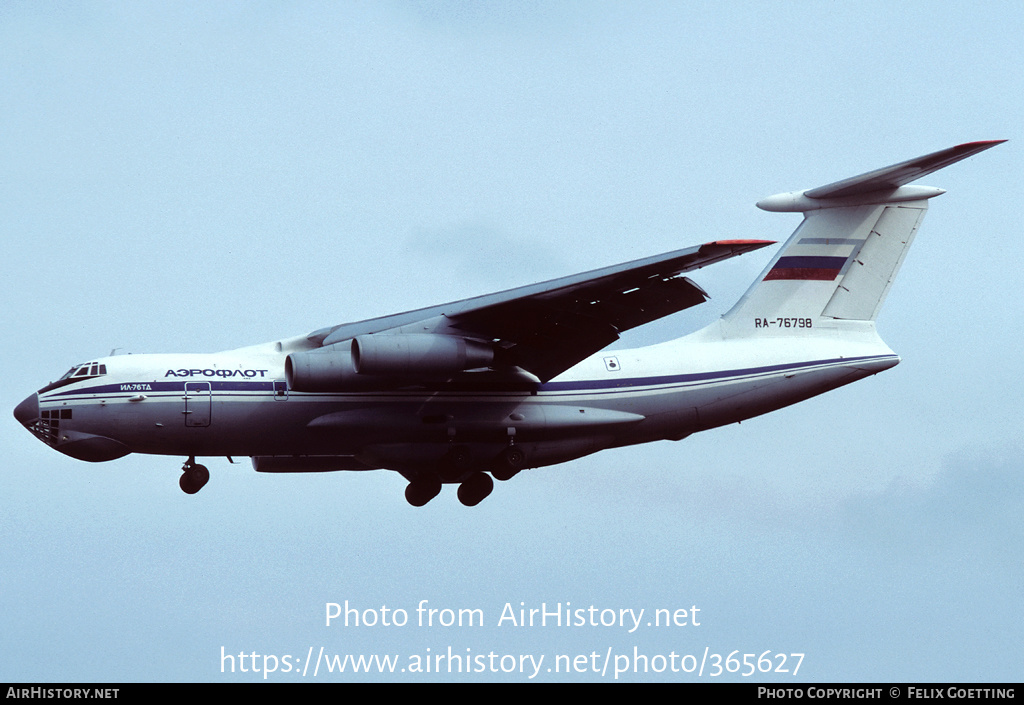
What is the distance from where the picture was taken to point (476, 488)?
51.5 ft

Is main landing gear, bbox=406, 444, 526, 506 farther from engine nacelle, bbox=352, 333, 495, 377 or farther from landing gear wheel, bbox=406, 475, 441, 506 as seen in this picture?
engine nacelle, bbox=352, 333, 495, 377

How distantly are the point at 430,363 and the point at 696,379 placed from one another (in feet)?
10.4

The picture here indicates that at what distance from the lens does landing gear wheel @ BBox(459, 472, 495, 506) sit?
1567 cm

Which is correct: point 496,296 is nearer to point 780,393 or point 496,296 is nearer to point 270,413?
point 270,413

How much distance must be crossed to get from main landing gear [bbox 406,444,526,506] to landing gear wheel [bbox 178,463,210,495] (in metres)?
2.29

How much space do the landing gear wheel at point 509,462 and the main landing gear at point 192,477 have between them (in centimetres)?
306

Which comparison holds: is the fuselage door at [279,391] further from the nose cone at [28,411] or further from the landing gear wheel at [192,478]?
the nose cone at [28,411]

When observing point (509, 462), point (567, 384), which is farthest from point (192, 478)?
point (567, 384)

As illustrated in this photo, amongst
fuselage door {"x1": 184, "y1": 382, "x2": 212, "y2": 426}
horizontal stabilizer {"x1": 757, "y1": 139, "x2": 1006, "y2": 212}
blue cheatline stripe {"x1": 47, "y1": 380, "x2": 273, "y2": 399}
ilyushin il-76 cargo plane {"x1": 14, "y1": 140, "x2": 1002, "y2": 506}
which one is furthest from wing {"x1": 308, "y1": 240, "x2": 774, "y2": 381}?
horizontal stabilizer {"x1": 757, "y1": 139, "x2": 1006, "y2": 212}

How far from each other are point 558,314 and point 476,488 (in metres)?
2.50

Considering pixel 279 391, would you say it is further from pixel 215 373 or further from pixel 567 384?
pixel 567 384

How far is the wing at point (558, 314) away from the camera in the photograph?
13.6 metres

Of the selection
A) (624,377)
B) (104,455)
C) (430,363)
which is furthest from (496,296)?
(104,455)

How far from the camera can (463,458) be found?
49.3 feet
